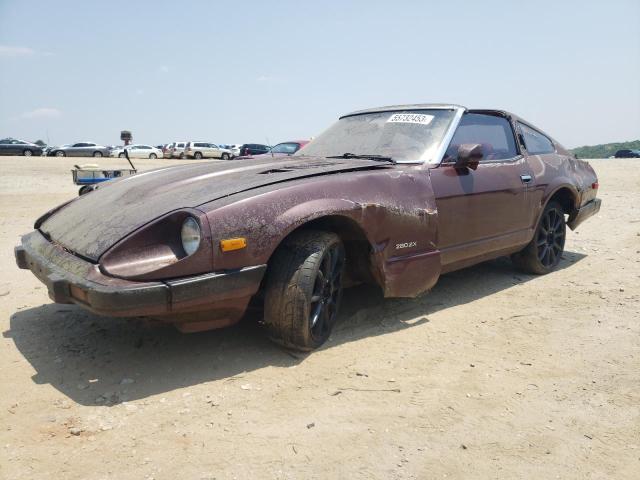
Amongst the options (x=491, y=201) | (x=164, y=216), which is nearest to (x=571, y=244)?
(x=491, y=201)

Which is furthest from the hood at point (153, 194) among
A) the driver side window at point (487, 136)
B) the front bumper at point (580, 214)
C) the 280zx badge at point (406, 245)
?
the front bumper at point (580, 214)

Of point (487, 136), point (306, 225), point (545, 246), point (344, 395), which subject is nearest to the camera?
point (344, 395)

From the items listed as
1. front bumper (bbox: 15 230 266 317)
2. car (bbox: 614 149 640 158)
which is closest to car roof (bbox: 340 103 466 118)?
front bumper (bbox: 15 230 266 317)

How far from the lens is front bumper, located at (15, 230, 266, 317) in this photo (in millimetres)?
2303

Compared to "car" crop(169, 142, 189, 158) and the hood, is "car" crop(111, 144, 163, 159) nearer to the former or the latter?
"car" crop(169, 142, 189, 158)

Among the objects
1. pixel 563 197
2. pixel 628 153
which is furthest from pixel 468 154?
pixel 628 153

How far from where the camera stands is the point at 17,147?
31812 millimetres

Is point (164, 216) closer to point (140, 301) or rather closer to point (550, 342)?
point (140, 301)

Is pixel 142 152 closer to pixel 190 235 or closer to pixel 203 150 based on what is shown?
pixel 203 150

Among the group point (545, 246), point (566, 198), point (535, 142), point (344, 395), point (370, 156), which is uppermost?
point (535, 142)

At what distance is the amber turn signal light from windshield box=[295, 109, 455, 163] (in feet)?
5.00

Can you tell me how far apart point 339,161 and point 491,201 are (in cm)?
124

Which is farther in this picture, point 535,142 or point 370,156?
point 535,142

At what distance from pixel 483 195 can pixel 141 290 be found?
260 cm
